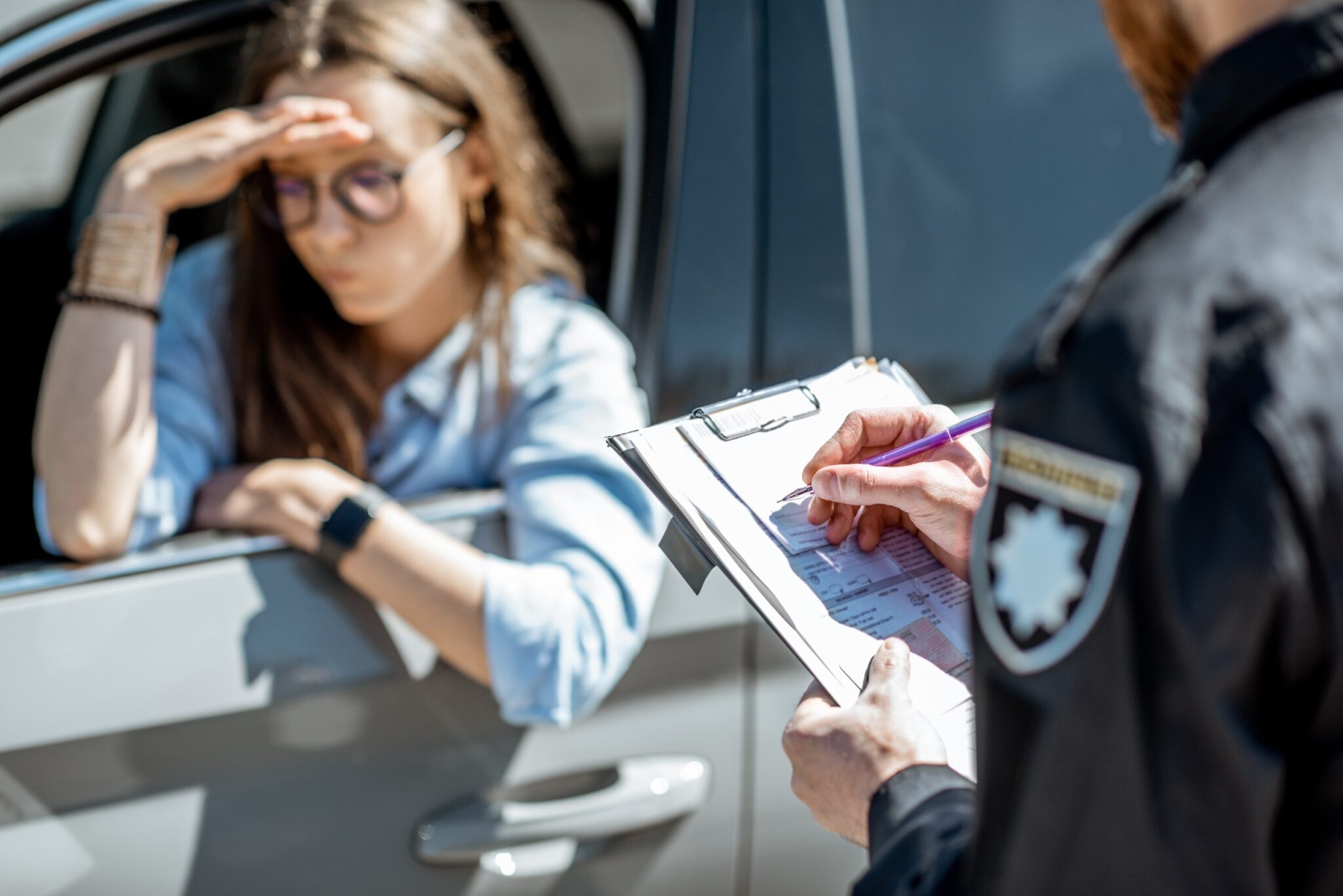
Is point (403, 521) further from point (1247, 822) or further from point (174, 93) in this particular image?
point (174, 93)

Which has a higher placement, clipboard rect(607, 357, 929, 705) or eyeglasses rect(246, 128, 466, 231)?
eyeglasses rect(246, 128, 466, 231)

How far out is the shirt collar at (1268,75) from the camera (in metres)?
0.59

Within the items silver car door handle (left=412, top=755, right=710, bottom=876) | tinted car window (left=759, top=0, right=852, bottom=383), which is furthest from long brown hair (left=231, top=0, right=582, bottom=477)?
silver car door handle (left=412, top=755, right=710, bottom=876)

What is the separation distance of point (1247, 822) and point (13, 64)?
143 cm

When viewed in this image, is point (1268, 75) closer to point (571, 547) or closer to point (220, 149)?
point (571, 547)

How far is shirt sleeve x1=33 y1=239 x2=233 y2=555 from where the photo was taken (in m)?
1.51

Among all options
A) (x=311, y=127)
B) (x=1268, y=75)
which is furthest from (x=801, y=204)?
(x=1268, y=75)

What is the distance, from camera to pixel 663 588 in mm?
1541

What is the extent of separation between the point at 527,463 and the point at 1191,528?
109cm

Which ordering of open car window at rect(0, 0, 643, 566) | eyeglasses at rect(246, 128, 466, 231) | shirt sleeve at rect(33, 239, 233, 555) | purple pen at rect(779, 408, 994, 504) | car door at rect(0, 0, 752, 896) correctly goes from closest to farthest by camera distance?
purple pen at rect(779, 408, 994, 504) → car door at rect(0, 0, 752, 896) → shirt sleeve at rect(33, 239, 233, 555) → eyeglasses at rect(246, 128, 466, 231) → open car window at rect(0, 0, 643, 566)

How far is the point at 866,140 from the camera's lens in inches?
64.9

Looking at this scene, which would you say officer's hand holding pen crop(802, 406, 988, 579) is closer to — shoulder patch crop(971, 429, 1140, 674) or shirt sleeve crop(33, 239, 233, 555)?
shoulder patch crop(971, 429, 1140, 674)

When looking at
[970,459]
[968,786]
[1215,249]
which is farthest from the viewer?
[970,459]

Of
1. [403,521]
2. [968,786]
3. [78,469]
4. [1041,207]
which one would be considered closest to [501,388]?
[403,521]
